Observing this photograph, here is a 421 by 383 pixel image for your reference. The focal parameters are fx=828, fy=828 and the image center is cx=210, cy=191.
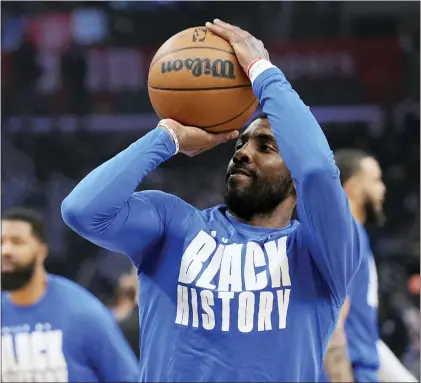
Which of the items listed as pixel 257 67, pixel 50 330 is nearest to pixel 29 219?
pixel 50 330

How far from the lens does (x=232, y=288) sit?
Result: 2.70m

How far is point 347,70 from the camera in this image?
11.5 meters

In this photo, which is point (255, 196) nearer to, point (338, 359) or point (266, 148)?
point (266, 148)

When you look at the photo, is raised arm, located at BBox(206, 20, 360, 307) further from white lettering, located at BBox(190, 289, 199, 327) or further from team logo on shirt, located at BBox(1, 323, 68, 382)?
team logo on shirt, located at BBox(1, 323, 68, 382)

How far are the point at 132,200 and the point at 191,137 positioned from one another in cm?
28

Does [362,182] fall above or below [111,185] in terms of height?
below

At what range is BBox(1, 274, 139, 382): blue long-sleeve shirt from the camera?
4684mm

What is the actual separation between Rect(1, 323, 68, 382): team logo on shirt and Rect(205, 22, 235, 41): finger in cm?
258

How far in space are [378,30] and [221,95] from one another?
30.5ft

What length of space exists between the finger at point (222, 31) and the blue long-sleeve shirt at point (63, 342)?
7.81 feet

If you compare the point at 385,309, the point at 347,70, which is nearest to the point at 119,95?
the point at 347,70

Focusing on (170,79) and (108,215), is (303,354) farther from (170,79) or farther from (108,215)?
(170,79)

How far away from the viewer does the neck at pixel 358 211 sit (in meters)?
5.13

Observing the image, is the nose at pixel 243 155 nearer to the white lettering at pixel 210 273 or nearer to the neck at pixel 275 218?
the neck at pixel 275 218
